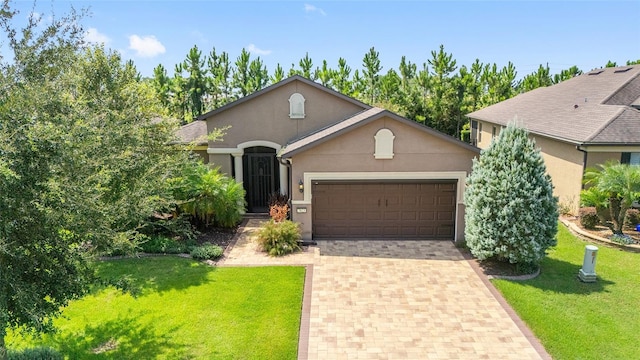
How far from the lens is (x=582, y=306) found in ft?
33.1

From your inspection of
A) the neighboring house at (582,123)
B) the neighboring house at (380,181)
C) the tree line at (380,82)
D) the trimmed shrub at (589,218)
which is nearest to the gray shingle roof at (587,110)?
the neighboring house at (582,123)

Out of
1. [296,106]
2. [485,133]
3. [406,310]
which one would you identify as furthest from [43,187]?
[485,133]

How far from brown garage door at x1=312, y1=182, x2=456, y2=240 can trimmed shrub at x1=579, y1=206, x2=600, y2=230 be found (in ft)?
16.7

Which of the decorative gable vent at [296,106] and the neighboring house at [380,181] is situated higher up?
the decorative gable vent at [296,106]

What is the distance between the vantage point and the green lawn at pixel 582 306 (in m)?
8.48

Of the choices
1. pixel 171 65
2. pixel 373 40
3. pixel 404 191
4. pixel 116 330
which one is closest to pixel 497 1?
pixel 404 191

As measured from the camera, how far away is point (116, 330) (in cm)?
920

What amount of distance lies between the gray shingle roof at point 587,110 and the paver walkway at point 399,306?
520 centimetres

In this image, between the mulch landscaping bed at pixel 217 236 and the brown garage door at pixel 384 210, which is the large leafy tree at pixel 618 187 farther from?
the mulch landscaping bed at pixel 217 236

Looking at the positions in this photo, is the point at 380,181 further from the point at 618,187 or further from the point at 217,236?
the point at 618,187

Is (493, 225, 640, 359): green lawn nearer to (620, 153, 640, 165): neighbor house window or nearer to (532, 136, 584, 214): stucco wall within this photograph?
(532, 136, 584, 214): stucco wall

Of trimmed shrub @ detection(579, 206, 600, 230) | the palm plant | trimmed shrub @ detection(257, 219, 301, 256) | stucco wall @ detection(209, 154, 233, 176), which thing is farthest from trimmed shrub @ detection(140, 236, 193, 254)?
trimmed shrub @ detection(579, 206, 600, 230)

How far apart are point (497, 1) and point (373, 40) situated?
20822mm

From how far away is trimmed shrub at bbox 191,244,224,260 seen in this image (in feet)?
43.7
